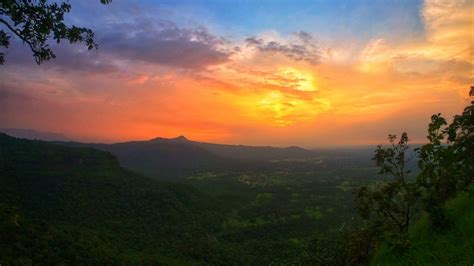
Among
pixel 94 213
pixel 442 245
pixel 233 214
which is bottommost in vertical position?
pixel 233 214

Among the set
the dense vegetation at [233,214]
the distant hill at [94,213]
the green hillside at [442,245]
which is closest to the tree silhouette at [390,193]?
the dense vegetation at [233,214]

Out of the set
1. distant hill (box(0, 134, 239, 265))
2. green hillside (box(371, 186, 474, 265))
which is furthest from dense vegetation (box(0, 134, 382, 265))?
green hillside (box(371, 186, 474, 265))

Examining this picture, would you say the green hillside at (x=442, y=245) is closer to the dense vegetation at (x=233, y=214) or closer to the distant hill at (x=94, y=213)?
the dense vegetation at (x=233, y=214)

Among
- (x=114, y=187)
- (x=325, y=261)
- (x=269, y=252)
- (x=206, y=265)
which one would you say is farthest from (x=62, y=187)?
(x=325, y=261)

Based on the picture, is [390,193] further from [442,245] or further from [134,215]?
[134,215]

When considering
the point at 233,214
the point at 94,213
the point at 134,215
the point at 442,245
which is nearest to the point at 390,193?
the point at 442,245

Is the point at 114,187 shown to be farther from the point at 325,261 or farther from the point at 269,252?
the point at 325,261

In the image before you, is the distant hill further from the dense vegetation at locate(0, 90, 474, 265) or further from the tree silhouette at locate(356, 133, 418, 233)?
the tree silhouette at locate(356, 133, 418, 233)
